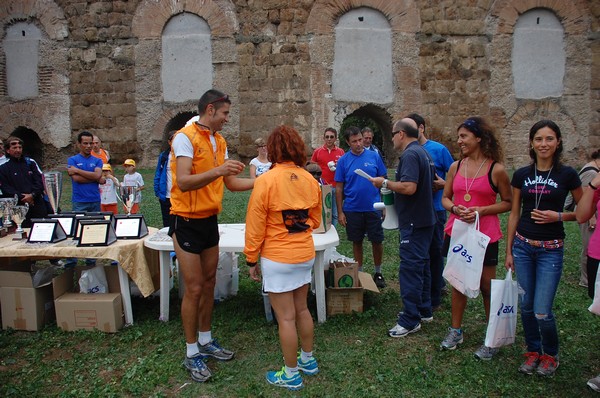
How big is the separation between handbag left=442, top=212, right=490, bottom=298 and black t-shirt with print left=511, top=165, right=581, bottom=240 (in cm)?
30

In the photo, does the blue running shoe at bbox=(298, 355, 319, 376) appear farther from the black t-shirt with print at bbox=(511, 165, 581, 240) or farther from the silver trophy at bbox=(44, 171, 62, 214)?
the silver trophy at bbox=(44, 171, 62, 214)

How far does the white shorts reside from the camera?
3.02 meters

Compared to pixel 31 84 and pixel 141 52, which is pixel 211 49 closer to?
pixel 141 52

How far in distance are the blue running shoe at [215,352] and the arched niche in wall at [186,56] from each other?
10.9 meters

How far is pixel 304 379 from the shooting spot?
3.29 m

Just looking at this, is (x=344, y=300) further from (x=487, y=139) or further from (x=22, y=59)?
(x=22, y=59)

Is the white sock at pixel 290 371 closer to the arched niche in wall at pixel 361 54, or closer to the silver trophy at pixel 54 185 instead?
the silver trophy at pixel 54 185

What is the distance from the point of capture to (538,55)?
1362cm

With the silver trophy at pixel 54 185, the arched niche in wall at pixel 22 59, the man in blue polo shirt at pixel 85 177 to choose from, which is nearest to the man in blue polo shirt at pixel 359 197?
the silver trophy at pixel 54 185

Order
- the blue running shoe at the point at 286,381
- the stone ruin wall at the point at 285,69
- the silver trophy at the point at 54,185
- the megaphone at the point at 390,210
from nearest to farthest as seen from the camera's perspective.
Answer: the blue running shoe at the point at 286,381 < the megaphone at the point at 390,210 < the silver trophy at the point at 54,185 < the stone ruin wall at the point at 285,69

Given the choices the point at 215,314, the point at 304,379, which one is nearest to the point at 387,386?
the point at 304,379

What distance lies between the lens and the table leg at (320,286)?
4164 millimetres

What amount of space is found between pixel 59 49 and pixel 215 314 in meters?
12.5

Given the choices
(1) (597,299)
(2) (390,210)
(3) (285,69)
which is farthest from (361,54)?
(1) (597,299)
